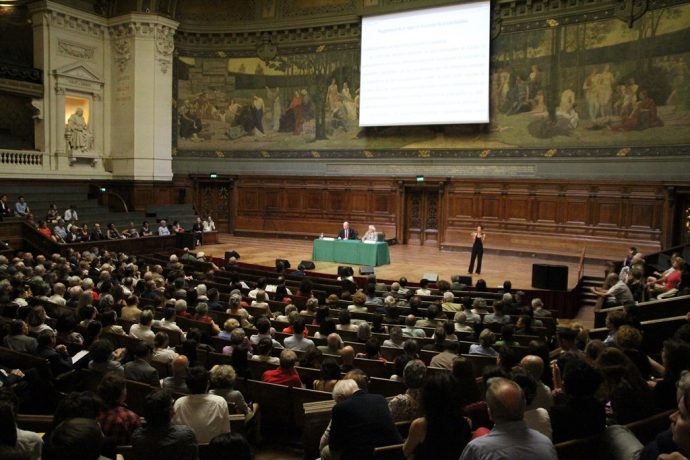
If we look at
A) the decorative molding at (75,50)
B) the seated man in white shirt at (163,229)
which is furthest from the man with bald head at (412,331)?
the decorative molding at (75,50)

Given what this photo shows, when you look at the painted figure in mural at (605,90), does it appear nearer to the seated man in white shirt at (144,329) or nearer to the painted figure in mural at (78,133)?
the seated man in white shirt at (144,329)

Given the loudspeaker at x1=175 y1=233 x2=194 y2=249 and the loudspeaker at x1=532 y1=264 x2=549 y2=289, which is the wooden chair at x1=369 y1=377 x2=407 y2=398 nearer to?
the loudspeaker at x1=532 y1=264 x2=549 y2=289

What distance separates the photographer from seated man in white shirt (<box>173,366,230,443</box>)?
3.60 meters

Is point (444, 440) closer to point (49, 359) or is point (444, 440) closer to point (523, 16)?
point (49, 359)

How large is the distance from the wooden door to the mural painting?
1.75 m

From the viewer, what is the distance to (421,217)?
63.0 feet

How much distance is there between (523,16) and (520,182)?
210 inches

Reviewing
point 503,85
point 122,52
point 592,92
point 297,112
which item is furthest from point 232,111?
point 592,92

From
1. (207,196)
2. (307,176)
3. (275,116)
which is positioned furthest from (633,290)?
(207,196)

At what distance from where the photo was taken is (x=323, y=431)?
12.7 feet

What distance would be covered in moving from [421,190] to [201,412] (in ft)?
53.4

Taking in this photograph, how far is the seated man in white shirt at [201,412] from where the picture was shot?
142 inches

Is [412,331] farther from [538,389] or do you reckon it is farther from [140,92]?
[140,92]

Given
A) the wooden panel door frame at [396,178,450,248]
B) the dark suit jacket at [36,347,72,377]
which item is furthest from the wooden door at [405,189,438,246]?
the dark suit jacket at [36,347,72,377]
